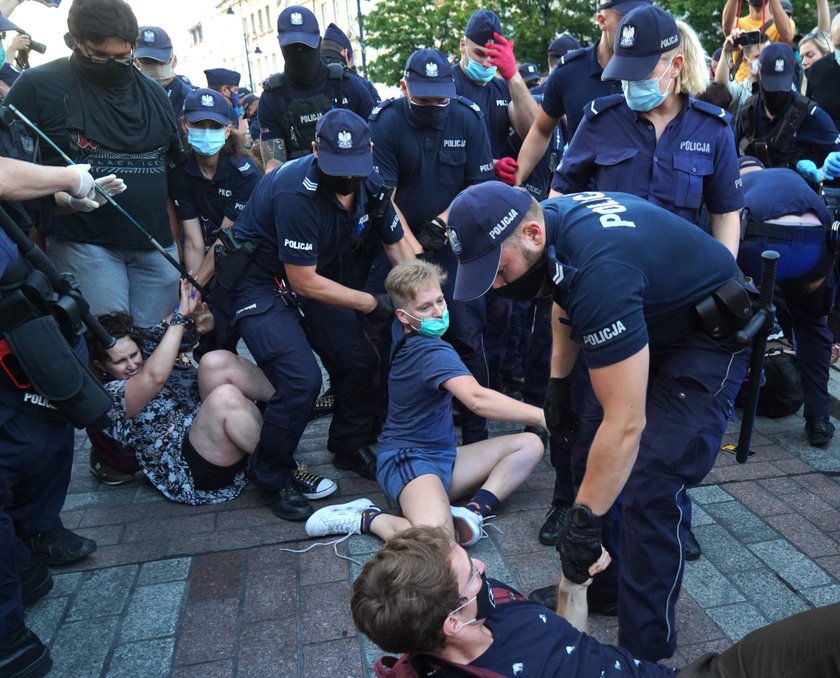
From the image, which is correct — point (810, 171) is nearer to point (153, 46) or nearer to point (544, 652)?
point (544, 652)

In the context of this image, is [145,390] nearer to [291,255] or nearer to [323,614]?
[291,255]

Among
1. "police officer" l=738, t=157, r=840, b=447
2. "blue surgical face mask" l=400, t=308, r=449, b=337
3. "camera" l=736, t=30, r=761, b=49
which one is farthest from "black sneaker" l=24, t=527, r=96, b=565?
"camera" l=736, t=30, r=761, b=49

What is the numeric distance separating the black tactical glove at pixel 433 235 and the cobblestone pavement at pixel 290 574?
1.32 m

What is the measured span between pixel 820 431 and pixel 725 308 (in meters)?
2.22

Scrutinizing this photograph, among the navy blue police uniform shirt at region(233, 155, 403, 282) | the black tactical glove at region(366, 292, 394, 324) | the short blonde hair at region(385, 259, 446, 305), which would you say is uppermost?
the navy blue police uniform shirt at region(233, 155, 403, 282)

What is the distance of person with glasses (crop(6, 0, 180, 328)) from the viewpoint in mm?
3705

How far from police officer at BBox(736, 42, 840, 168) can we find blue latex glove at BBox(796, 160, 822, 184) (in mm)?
106

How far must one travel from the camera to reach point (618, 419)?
2.07m

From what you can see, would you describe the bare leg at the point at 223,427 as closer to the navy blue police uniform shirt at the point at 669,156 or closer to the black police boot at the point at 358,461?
A: the black police boot at the point at 358,461

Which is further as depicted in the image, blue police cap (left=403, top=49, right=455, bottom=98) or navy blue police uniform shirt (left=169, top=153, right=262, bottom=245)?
navy blue police uniform shirt (left=169, top=153, right=262, bottom=245)

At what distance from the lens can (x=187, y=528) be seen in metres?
3.60

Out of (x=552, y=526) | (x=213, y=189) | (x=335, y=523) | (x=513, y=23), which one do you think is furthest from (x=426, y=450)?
(x=513, y=23)

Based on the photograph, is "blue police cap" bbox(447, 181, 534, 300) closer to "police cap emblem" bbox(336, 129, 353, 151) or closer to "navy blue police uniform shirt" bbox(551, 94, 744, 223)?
"navy blue police uniform shirt" bbox(551, 94, 744, 223)

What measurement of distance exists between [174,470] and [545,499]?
5.89 feet
